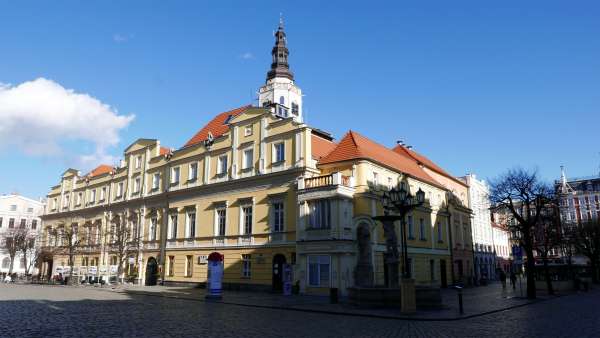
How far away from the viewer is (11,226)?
85.1 meters

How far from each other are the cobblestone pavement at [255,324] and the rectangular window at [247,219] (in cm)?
1575

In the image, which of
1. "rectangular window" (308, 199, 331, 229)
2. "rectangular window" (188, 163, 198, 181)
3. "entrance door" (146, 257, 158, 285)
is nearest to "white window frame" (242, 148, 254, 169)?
"rectangular window" (188, 163, 198, 181)

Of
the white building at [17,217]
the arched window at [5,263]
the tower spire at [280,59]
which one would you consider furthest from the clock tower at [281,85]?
the arched window at [5,263]

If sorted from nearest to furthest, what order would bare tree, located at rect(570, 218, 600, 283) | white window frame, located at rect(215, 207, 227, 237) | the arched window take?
white window frame, located at rect(215, 207, 227, 237)
bare tree, located at rect(570, 218, 600, 283)
the arched window

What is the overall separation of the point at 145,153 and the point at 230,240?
17422 mm

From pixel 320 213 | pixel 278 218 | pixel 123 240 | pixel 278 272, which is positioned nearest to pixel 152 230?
pixel 123 240

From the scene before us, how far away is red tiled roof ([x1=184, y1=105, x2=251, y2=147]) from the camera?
43219 millimetres

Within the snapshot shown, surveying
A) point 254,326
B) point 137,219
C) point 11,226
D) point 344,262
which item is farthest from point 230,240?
point 11,226

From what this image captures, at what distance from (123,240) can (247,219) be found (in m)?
15.8

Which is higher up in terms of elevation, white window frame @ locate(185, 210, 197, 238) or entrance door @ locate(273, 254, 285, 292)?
white window frame @ locate(185, 210, 197, 238)

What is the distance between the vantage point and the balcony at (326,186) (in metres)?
31.1

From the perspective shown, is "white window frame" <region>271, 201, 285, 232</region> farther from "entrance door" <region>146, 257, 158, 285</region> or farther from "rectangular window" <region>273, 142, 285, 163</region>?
"entrance door" <region>146, 257, 158, 285</region>

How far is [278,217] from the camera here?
34.8 m

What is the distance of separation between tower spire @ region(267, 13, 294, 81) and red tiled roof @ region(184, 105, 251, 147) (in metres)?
14.8
